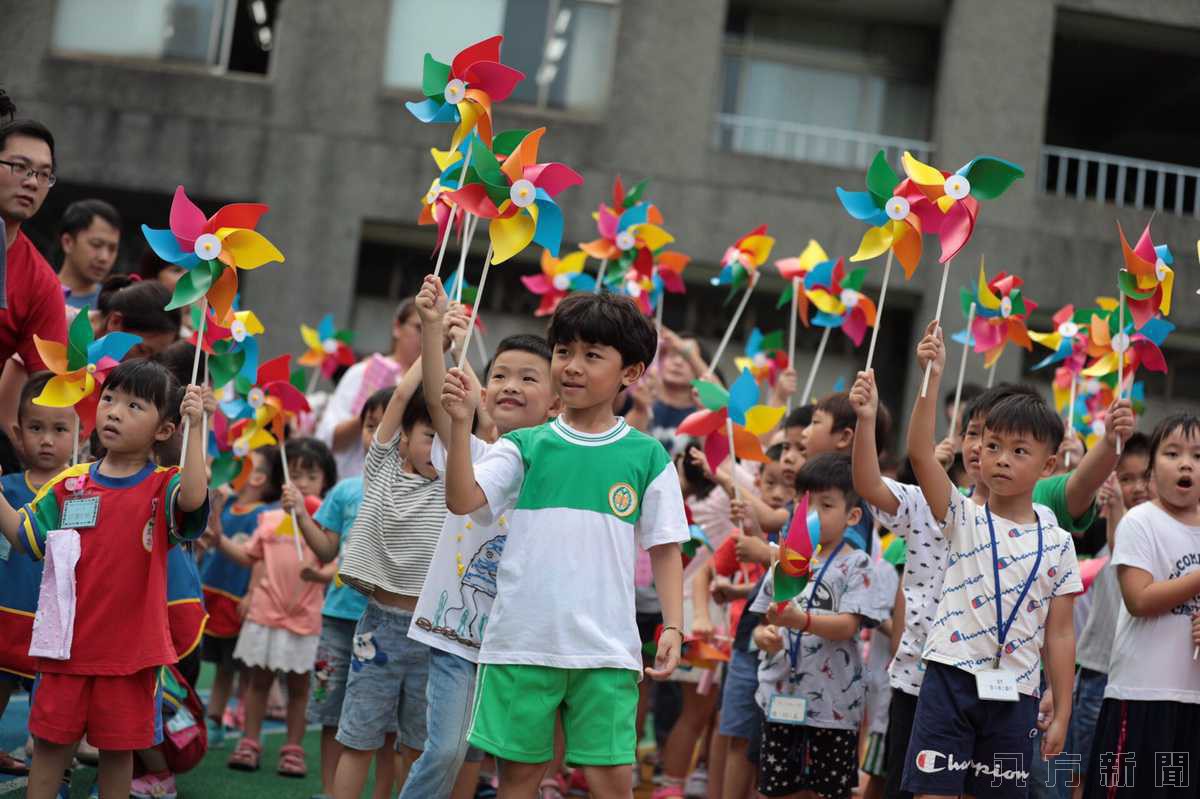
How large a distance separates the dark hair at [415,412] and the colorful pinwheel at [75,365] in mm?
907

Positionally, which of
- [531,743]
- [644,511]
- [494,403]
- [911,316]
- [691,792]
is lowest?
[691,792]

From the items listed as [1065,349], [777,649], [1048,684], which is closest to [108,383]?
A: [777,649]

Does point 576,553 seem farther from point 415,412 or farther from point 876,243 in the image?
point 876,243

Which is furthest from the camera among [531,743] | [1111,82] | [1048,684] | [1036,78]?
[1111,82]

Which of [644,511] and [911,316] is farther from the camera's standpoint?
[911,316]

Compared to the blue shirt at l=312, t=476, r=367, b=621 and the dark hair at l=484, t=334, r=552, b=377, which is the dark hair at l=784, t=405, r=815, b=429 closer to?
the dark hair at l=484, t=334, r=552, b=377

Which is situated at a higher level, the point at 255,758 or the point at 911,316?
the point at 911,316

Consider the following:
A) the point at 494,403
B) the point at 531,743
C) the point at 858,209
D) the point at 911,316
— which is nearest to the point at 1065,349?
the point at 858,209

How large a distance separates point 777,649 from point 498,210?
1.54 metres

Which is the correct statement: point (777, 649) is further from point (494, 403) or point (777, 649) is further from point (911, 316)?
point (911, 316)

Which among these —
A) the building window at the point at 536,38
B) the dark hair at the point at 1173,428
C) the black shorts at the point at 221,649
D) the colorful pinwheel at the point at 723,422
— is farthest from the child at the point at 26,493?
the building window at the point at 536,38

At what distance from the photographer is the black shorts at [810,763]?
4602 mm

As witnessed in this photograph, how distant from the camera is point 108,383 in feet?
13.3

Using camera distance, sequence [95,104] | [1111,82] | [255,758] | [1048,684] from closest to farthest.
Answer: [1048,684] → [255,758] → [95,104] → [1111,82]
